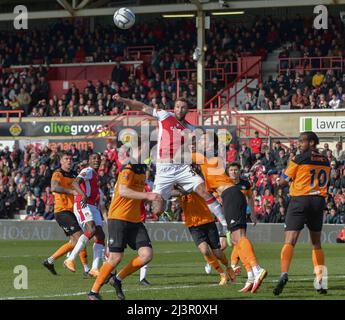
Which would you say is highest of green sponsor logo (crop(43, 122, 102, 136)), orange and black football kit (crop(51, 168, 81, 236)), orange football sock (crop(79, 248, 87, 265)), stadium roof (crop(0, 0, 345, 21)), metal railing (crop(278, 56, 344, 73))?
stadium roof (crop(0, 0, 345, 21))

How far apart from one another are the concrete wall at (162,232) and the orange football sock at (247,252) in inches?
601

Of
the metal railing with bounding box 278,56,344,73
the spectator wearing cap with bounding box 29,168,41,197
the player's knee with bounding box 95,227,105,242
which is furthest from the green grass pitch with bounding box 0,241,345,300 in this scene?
the metal railing with bounding box 278,56,344,73

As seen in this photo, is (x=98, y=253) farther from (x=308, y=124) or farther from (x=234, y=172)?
(x=308, y=124)

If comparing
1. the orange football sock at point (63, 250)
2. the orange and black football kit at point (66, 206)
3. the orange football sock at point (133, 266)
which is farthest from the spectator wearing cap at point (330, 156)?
the orange football sock at point (133, 266)

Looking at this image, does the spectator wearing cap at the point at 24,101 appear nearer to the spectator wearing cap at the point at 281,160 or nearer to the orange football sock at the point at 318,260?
the spectator wearing cap at the point at 281,160

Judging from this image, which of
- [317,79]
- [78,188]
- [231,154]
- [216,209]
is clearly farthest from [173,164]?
[317,79]

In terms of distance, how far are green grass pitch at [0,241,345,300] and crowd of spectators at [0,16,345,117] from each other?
13201 millimetres

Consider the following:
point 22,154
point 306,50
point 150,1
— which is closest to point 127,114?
point 22,154

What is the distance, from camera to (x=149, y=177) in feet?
104

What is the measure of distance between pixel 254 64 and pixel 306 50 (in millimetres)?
2555

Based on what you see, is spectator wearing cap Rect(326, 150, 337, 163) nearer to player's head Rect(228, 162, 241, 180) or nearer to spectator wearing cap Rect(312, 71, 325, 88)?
spectator wearing cap Rect(312, 71, 325, 88)

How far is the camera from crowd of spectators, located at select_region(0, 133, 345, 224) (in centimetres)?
3009

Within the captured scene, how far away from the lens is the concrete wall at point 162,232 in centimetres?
2924
